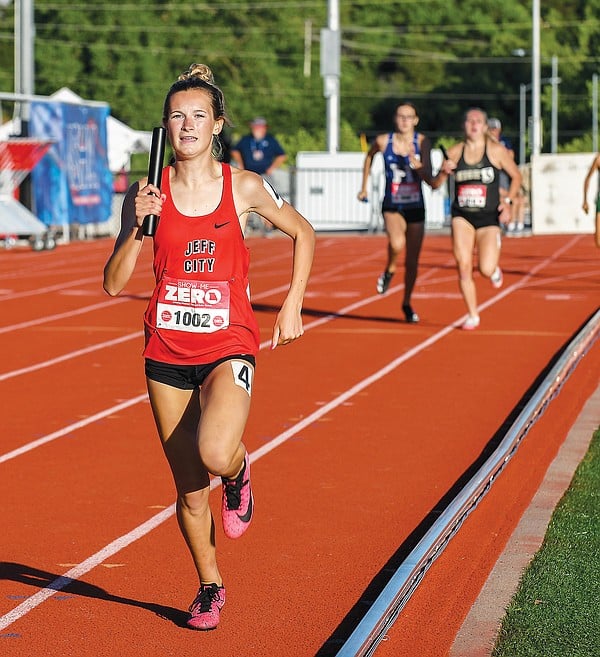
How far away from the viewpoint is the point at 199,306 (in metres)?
5.25

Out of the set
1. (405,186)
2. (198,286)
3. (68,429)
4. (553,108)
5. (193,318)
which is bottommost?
(68,429)

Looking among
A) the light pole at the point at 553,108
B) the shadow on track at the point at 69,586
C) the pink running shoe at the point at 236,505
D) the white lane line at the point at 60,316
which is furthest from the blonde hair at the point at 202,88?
the light pole at the point at 553,108

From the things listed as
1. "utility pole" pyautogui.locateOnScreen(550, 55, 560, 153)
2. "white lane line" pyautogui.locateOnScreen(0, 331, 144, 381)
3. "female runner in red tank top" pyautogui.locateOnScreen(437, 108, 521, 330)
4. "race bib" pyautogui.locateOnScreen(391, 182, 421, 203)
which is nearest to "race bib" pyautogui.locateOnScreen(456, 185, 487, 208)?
"female runner in red tank top" pyautogui.locateOnScreen(437, 108, 521, 330)

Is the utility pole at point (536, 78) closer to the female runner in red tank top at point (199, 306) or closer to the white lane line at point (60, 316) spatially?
the white lane line at point (60, 316)

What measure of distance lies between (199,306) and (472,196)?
9.26m

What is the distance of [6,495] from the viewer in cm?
771

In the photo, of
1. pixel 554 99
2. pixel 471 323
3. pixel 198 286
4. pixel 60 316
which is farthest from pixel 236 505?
pixel 554 99

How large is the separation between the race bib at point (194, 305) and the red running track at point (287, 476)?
43.3 inches

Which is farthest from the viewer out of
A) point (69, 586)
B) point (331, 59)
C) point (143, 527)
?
point (331, 59)

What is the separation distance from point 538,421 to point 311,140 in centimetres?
6706

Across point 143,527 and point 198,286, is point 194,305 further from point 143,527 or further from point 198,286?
point 143,527

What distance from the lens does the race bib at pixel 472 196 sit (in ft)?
46.5

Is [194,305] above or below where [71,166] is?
below

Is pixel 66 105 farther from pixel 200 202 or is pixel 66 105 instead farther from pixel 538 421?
pixel 200 202
